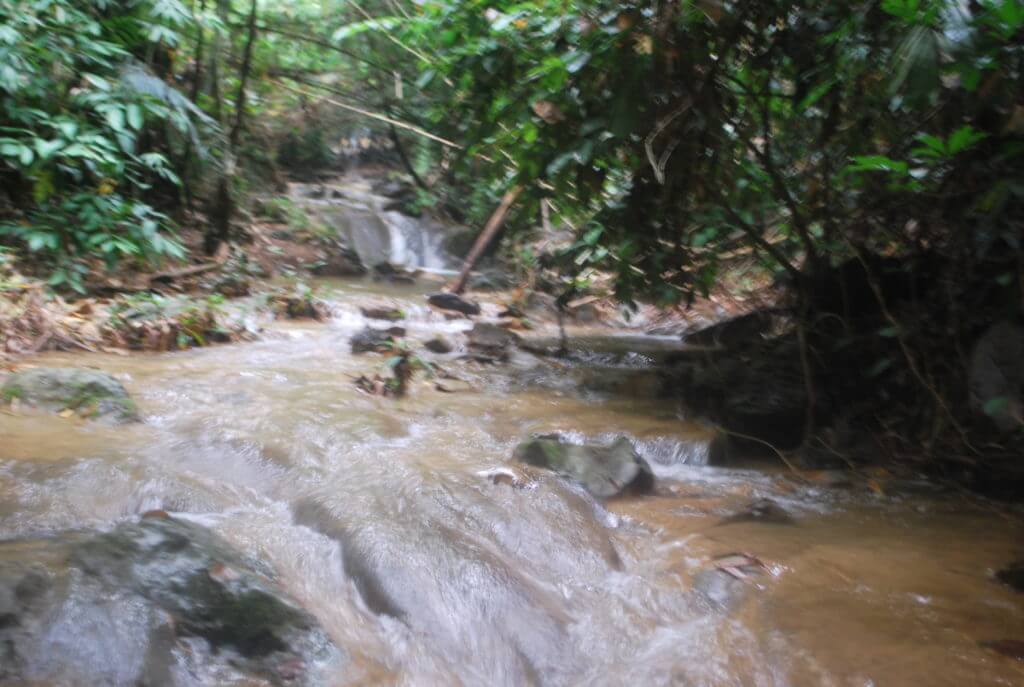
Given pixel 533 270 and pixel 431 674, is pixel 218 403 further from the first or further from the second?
pixel 533 270

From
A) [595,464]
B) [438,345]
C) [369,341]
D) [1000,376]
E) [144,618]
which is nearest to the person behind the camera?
[144,618]

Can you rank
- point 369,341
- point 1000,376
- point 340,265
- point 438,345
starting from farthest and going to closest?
point 340,265 → point 438,345 → point 369,341 → point 1000,376

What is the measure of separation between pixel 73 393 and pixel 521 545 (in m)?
2.28

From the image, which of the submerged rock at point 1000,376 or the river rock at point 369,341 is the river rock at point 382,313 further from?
the submerged rock at point 1000,376

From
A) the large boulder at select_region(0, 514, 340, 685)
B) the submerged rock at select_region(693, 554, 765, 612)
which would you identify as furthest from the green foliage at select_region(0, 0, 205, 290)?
the submerged rock at select_region(693, 554, 765, 612)

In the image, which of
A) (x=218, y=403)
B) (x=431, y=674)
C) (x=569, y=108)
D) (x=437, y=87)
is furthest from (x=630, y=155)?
(x=437, y=87)

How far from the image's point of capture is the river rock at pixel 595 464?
3545mm

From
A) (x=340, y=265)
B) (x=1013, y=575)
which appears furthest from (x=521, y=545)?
(x=340, y=265)

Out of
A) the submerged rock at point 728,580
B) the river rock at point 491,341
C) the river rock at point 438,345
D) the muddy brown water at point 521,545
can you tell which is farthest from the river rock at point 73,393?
the river rock at point 491,341

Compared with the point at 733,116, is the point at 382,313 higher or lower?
lower

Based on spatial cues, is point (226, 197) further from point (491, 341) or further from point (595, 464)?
point (595, 464)

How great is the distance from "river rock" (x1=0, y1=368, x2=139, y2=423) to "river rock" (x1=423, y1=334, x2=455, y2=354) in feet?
9.38

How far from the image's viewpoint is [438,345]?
6262mm

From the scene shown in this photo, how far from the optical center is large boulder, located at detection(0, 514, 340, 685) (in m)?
1.78
